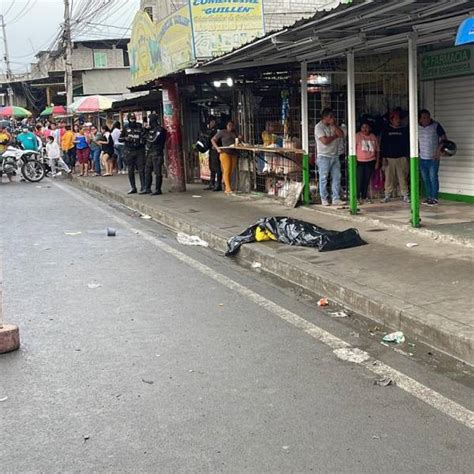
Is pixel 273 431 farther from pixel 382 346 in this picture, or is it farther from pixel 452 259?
pixel 452 259

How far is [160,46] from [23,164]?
25.7ft

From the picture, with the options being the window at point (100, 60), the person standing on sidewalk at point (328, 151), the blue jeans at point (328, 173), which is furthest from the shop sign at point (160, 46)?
the window at point (100, 60)

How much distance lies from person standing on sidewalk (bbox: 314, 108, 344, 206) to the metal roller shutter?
1.76m

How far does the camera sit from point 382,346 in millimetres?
5391

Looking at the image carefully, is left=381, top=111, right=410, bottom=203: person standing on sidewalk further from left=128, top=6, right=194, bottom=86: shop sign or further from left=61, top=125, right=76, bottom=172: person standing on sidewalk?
left=61, top=125, right=76, bottom=172: person standing on sidewalk

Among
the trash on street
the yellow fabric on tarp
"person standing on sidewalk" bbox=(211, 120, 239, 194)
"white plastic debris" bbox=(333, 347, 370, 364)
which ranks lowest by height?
"white plastic debris" bbox=(333, 347, 370, 364)

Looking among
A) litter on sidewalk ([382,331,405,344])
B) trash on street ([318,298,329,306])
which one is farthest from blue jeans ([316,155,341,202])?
litter on sidewalk ([382,331,405,344])

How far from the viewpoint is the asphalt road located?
3.59 meters

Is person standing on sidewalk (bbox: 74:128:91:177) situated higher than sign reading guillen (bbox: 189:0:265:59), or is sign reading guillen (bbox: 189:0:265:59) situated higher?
sign reading guillen (bbox: 189:0:265:59)

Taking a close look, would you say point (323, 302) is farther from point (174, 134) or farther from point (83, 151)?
point (83, 151)

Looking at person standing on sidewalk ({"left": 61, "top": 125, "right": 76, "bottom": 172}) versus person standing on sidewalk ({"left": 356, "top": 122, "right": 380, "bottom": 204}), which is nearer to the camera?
person standing on sidewalk ({"left": 356, "top": 122, "right": 380, "bottom": 204})

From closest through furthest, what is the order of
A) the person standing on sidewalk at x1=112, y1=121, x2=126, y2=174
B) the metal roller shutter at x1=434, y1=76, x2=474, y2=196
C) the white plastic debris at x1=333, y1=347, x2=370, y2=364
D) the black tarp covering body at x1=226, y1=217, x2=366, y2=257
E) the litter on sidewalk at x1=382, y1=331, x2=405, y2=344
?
the white plastic debris at x1=333, y1=347, x2=370, y2=364, the litter on sidewalk at x1=382, y1=331, x2=405, y2=344, the black tarp covering body at x1=226, y1=217, x2=366, y2=257, the metal roller shutter at x1=434, y1=76, x2=474, y2=196, the person standing on sidewalk at x1=112, y1=121, x2=126, y2=174

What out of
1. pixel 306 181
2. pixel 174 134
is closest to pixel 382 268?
pixel 306 181

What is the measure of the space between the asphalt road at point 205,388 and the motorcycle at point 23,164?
47.4 feet
